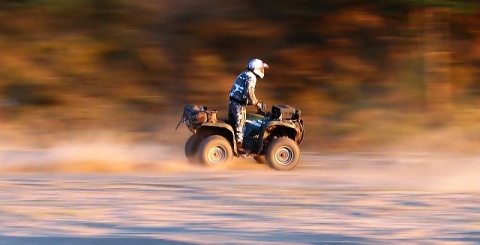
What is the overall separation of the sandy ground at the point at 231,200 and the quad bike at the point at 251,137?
0.28m

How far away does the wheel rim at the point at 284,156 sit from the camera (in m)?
15.0

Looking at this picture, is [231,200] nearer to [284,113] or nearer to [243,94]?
[243,94]

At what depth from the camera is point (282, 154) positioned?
49.4ft

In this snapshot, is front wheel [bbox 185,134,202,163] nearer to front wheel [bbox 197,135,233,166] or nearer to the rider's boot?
front wheel [bbox 197,135,233,166]

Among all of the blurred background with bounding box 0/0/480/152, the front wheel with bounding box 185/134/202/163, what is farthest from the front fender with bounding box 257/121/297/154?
the blurred background with bounding box 0/0/480/152

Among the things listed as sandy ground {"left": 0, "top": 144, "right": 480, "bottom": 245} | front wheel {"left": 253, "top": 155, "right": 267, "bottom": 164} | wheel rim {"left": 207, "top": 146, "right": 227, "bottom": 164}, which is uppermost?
front wheel {"left": 253, "top": 155, "right": 267, "bottom": 164}

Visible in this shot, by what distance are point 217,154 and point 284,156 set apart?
112 cm

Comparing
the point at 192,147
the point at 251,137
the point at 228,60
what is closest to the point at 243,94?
the point at 251,137

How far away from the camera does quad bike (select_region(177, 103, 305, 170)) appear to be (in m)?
14.9

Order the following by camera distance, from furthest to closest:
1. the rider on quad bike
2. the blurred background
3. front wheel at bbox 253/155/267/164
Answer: the blurred background, front wheel at bbox 253/155/267/164, the rider on quad bike

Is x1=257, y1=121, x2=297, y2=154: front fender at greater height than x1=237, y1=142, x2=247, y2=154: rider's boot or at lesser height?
greater

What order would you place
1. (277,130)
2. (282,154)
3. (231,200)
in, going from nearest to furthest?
1. (231,200)
2. (282,154)
3. (277,130)

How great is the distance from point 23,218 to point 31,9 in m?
13.9

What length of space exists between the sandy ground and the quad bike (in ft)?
0.90
